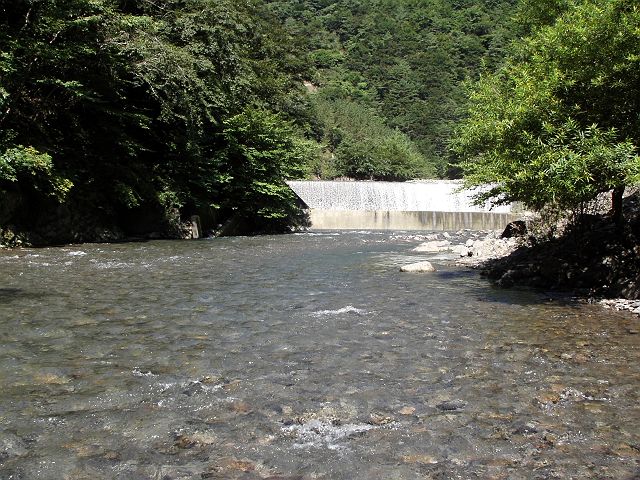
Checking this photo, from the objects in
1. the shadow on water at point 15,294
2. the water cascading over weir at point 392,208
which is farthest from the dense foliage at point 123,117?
the shadow on water at point 15,294

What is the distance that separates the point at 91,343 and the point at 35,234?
12171 millimetres

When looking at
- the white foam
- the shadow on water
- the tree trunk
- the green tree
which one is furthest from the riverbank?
the green tree

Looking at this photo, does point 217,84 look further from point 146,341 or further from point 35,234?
point 146,341

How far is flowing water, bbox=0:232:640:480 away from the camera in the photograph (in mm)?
3391

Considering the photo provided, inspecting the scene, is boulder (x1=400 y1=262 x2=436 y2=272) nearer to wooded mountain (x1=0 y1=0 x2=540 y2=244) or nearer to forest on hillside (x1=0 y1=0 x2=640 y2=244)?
forest on hillside (x1=0 y1=0 x2=640 y2=244)

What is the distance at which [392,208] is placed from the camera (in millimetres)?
32688

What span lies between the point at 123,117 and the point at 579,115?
1481cm

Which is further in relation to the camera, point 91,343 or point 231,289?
point 231,289

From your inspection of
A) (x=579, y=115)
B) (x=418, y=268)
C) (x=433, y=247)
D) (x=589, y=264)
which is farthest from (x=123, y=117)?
(x=589, y=264)

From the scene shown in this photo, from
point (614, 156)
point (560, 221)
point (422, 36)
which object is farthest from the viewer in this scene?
point (422, 36)

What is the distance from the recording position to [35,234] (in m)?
16.4

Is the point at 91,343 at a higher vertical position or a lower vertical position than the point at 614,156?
lower

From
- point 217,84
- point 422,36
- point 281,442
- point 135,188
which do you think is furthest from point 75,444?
point 422,36

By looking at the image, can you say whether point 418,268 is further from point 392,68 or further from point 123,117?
point 392,68
